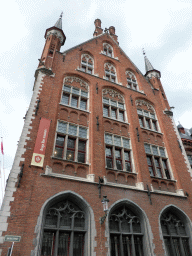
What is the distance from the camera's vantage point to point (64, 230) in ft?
26.3

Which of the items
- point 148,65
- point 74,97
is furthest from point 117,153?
point 148,65

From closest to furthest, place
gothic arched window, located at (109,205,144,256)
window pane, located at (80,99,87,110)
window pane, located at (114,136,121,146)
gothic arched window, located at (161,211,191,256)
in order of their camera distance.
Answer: gothic arched window, located at (109,205,144,256), gothic arched window, located at (161,211,191,256), window pane, located at (114,136,121,146), window pane, located at (80,99,87,110)

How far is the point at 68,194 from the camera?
8734 millimetres

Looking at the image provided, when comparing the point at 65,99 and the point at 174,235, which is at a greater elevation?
the point at 65,99

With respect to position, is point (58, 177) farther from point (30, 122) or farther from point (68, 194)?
point (30, 122)

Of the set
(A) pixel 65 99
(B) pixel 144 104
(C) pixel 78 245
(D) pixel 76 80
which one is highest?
(D) pixel 76 80

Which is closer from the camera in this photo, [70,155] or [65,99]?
[70,155]

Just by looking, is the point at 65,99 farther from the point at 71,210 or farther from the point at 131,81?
the point at 131,81

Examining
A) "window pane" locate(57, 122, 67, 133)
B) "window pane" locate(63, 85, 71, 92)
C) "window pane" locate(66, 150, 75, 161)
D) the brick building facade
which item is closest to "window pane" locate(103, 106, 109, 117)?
the brick building facade

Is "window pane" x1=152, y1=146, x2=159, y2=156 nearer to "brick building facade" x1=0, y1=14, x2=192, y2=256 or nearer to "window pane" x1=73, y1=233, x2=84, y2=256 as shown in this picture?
"brick building facade" x1=0, y1=14, x2=192, y2=256

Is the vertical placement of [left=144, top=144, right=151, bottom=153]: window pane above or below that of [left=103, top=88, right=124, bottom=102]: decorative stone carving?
below

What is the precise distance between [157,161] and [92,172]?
5.88m

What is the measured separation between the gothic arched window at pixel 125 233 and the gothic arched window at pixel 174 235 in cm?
171

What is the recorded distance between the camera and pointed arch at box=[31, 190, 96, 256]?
7.32m
